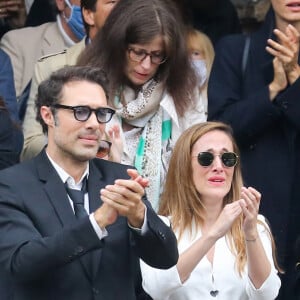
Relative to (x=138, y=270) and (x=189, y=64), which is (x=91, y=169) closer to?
(x=138, y=270)

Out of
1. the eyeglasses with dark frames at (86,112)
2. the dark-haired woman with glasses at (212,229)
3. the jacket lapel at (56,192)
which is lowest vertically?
the dark-haired woman with glasses at (212,229)

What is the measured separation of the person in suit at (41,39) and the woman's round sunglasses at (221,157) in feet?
6.13

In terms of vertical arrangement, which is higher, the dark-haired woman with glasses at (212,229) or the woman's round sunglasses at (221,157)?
the woman's round sunglasses at (221,157)

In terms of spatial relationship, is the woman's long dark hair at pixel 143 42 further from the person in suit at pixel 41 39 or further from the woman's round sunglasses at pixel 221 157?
the person in suit at pixel 41 39

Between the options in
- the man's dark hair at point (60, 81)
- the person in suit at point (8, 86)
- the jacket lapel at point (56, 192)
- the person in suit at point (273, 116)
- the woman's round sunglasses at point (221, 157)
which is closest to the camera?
the jacket lapel at point (56, 192)

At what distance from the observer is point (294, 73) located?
6.77m

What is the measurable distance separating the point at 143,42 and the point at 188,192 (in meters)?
0.93

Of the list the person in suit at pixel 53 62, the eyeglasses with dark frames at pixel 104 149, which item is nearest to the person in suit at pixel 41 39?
the person in suit at pixel 53 62

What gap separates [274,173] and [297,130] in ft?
0.88

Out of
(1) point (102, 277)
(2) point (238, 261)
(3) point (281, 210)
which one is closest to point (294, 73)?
(3) point (281, 210)

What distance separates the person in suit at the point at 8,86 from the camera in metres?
7.09

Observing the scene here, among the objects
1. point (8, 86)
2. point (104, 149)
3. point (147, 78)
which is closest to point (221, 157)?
point (104, 149)

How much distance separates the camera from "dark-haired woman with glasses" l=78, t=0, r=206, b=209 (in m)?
6.78

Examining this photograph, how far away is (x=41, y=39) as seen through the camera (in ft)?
26.0
